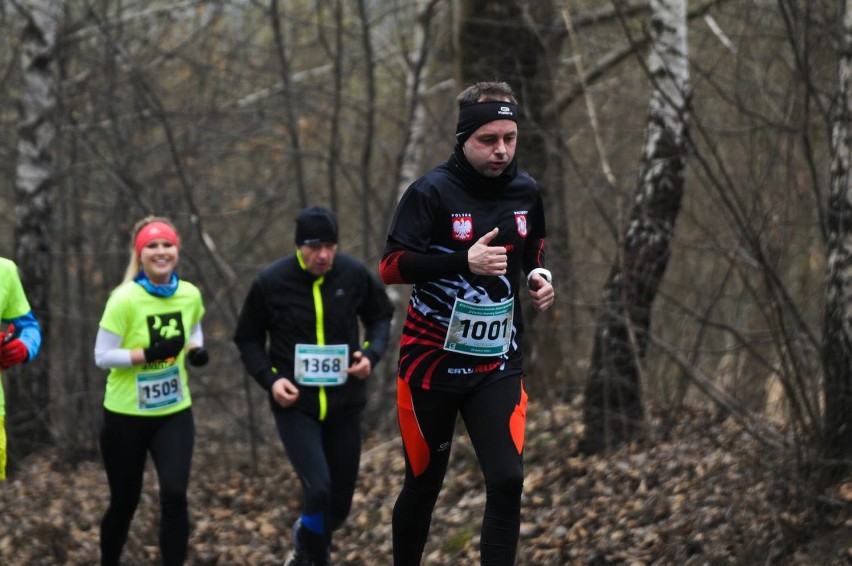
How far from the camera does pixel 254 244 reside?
50.9 ft

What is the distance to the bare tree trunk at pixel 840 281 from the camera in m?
5.76

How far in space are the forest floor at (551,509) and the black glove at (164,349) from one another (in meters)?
2.06

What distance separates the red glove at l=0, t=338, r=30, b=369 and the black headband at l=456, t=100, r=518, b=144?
92.8 inches

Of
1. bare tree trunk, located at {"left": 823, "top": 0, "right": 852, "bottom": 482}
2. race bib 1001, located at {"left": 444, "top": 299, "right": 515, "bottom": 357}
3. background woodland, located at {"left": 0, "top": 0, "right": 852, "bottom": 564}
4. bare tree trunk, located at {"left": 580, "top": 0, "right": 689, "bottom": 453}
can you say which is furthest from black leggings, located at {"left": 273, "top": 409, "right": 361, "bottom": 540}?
bare tree trunk, located at {"left": 823, "top": 0, "right": 852, "bottom": 482}

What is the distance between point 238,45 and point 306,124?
4.96 ft

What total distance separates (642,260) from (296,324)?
107 inches

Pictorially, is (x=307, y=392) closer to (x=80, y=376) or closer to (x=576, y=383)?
(x=576, y=383)

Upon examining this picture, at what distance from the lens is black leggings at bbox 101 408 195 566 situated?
20.6ft

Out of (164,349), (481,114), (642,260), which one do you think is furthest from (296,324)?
(642,260)

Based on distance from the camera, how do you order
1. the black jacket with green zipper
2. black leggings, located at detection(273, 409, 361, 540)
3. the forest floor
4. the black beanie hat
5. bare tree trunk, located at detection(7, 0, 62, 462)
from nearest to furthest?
the forest floor < black leggings, located at detection(273, 409, 361, 540) < the black beanie hat < the black jacket with green zipper < bare tree trunk, located at detection(7, 0, 62, 462)

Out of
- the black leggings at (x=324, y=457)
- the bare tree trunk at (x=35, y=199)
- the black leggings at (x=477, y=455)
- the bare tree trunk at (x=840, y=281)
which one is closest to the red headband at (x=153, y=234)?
the black leggings at (x=324, y=457)

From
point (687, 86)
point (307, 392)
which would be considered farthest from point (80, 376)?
point (687, 86)

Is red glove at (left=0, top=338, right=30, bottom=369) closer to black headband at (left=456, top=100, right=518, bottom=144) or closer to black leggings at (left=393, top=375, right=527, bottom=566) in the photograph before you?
black leggings at (left=393, top=375, right=527, bottom=566)

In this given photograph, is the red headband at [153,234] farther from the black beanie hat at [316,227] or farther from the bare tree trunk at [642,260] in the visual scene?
the bare tree trunk at [642,260]
